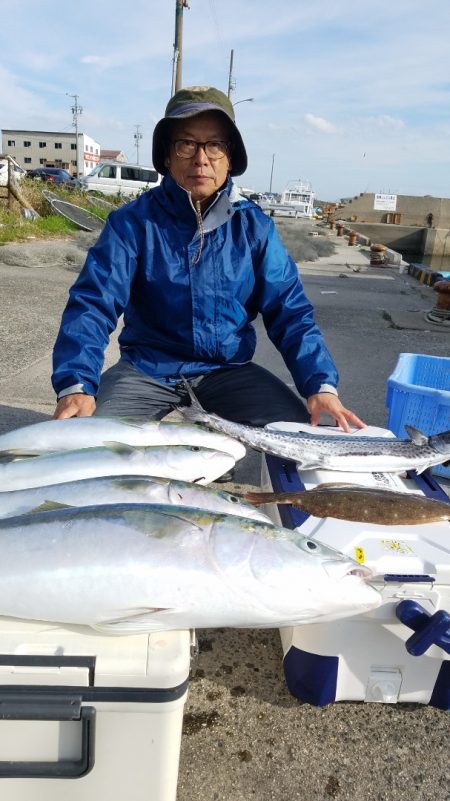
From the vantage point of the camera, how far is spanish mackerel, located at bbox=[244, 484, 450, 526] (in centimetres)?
200

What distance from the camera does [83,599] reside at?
135 cm

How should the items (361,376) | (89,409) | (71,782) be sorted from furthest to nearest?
(361,376), (89,409), (71,782)

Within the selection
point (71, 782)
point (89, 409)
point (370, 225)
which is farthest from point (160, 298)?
point (370, 225)

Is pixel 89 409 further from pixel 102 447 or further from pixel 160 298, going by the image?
pixel 160 298

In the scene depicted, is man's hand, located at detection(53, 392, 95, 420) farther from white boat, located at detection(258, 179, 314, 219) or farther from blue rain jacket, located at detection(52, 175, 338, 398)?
white boat, located at detection(258, 179, 314, 219)

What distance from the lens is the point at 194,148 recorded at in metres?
3.29

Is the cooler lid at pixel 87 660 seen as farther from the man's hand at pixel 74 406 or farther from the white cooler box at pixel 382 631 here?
the man's hand at pixel 74 406

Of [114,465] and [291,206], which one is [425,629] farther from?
[291,206]

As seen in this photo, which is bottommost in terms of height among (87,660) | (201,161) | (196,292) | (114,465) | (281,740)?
(281,740)

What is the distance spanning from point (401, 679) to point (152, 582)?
1.10 meters

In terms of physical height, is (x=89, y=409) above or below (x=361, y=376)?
above

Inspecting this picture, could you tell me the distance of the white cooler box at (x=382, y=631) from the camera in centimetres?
175

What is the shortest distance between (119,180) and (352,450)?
2717 cm

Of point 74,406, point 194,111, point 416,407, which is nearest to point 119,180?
point 194,111
